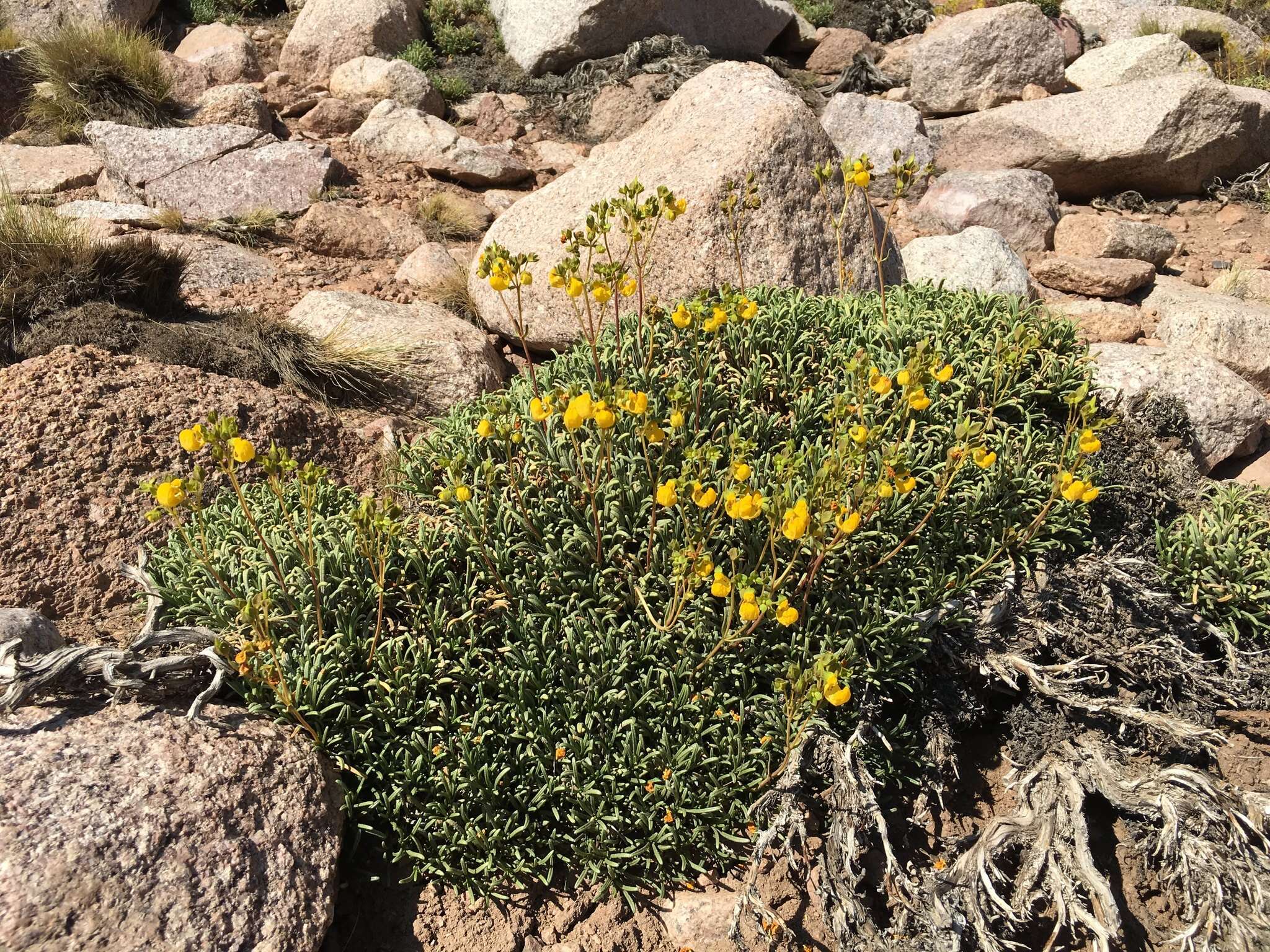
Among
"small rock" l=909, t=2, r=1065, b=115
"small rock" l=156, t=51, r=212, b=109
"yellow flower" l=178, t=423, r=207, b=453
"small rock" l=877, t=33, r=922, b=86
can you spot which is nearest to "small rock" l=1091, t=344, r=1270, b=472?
"yellow flower" l=178, t=423, r=207, b=453

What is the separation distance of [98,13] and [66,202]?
482 cm

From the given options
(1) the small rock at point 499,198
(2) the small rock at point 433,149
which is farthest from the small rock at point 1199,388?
(2) the small rock at point 433,149

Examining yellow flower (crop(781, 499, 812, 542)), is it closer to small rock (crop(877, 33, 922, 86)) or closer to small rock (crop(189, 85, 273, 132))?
small rock (crop(189, 85, 273, 132))

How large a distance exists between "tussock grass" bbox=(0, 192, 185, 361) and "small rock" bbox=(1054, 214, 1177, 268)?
6680 millimetres

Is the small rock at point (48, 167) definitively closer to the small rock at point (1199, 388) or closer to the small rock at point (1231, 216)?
the small rock at point (1199, 388)

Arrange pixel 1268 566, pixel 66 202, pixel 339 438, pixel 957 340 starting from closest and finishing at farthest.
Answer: pixel 1268 566 < pixel 957 340 < pixel 339 438 < pixel 66 202

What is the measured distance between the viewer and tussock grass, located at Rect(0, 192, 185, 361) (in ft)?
15.5

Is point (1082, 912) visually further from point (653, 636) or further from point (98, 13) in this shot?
point (98, 13)

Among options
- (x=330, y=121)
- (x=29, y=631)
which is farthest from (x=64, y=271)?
(x=330, y=121)

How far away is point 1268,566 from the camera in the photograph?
362 cm

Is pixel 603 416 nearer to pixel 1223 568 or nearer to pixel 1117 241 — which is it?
pixel 1223 568

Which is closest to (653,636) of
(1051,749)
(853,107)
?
(1051,749)

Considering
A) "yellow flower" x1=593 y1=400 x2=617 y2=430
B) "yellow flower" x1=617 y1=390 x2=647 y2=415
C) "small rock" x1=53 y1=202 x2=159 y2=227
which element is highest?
"yellow flower" x1=593 y1=400 x2=617 y2=430

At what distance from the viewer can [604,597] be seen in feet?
10.3
